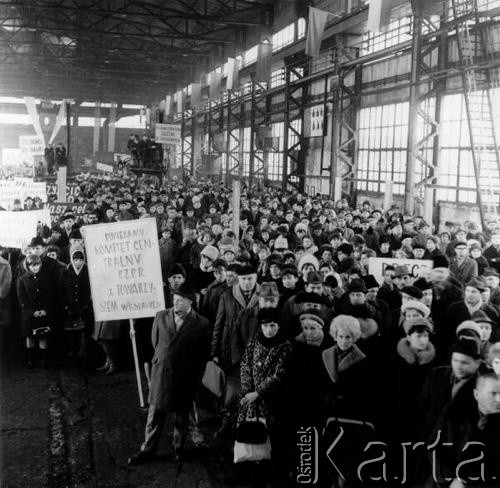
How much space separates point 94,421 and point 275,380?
9.63 ft

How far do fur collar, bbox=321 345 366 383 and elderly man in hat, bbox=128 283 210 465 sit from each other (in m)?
1.59

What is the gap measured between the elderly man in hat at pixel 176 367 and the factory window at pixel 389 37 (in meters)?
16.6

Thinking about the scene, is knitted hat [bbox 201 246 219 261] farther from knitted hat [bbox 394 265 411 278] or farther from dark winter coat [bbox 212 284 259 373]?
knitted hat [bbox 394 265 411 278]

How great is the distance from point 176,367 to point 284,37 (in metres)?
27.7

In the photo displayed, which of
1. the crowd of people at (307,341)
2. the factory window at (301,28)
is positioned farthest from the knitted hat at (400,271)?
the factory window at (301,28)

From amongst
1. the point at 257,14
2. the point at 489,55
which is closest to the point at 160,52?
the point at 257,14

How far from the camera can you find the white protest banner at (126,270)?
7094 millimetres

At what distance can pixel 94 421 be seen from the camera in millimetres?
7062

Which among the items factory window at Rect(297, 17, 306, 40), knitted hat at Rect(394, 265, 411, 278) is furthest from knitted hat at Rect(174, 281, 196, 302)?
factory window at Rect(297, 17, 306, 40)

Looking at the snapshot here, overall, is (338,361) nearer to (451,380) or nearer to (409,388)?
(409,388)

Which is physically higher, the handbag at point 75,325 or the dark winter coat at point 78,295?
the dark winter coat at point 78,295

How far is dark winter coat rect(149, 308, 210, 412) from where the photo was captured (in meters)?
5.93

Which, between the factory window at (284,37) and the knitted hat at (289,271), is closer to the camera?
the knitted hat at (289,271)

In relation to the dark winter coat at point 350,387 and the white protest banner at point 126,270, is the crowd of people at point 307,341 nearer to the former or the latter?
the dark winter coat at point 350,387
